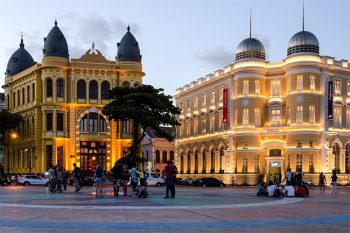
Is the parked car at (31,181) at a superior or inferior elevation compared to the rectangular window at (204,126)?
inferior

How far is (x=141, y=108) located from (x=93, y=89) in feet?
67.8

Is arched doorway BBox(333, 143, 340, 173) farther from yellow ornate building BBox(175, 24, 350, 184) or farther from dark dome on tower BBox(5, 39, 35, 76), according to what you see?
dark dome on tower BBox(5, 39, 35, 76)

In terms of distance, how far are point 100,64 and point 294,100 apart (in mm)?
27770

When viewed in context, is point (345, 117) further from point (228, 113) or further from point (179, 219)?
point (179, 219)

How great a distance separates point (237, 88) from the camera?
69.7 meters

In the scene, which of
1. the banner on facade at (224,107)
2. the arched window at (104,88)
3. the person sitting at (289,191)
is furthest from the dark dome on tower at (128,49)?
the person sitting at (289,191)

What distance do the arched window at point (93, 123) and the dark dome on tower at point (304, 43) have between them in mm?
27491

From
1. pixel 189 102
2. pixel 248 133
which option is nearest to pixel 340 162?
pixel 248 133

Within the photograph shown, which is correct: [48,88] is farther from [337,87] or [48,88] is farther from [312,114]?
[337,87]

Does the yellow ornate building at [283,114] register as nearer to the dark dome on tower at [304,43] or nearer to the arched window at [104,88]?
the dark dome on tower at [304,43]

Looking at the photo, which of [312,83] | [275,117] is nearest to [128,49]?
[275,117]

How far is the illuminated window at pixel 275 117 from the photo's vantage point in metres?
68.1

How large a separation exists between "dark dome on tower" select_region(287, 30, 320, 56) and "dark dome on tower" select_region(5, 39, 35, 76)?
4522 centimetres

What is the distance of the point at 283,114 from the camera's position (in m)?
67.9
